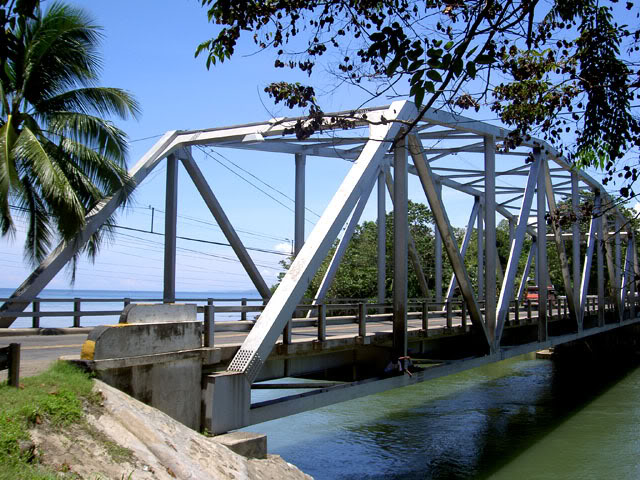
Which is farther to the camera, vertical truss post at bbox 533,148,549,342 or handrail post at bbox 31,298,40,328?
vertical truss post at bbox 533,148,549,342

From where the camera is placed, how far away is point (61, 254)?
1561 cm

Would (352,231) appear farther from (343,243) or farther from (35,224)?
(35,224)

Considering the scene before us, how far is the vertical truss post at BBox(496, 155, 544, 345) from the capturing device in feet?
58.2

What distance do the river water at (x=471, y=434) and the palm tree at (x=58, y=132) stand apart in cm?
758

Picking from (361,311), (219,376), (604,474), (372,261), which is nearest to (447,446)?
(604,474)

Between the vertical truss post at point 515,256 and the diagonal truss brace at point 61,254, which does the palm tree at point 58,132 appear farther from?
the vertical truss post at point 515,256

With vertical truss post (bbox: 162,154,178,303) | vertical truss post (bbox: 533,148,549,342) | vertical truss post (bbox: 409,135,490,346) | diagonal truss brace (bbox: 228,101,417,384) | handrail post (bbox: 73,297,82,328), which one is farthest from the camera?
vertical truss post (bbox: 533,148,549,342)

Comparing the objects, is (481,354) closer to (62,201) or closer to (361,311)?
(361,311)

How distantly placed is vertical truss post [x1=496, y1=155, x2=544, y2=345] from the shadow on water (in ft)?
10.5

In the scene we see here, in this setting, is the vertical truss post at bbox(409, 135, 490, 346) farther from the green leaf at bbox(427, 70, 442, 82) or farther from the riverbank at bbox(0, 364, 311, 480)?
the green leaf at bbox(427, 70, 442, 82)

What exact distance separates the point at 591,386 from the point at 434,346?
16688mm

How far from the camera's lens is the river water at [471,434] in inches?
608

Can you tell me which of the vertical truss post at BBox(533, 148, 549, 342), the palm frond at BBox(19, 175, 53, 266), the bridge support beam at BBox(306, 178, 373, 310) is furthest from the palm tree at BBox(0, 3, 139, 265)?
the vertical truss post at BBox(533, 148, 549, 342)

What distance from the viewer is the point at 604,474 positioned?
15.3 m
